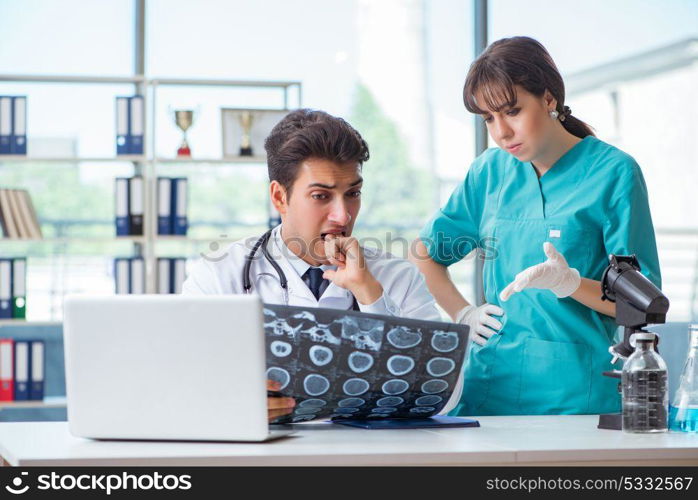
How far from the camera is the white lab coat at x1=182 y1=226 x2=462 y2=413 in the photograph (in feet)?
6.20

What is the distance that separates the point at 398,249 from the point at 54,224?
1.81 metres

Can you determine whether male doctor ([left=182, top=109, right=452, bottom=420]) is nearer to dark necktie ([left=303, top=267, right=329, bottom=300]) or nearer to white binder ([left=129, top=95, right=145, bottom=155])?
dark necktie ([left=303, top=267, right=329, bottom=300])

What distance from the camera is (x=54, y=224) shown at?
4652 millimetres

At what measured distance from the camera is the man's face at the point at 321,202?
1905mm

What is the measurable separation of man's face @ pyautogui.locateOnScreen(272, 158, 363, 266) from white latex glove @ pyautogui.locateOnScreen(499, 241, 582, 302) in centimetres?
36

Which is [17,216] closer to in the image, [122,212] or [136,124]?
[122,212]

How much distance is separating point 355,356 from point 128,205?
3109 mm

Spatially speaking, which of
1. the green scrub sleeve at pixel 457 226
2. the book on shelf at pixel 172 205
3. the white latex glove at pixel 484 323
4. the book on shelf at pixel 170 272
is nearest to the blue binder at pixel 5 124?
the book on shelf at pixel 172 205

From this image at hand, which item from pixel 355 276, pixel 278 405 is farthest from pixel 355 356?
pixel 355 276

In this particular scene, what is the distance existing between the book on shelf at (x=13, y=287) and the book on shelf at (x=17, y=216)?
141mm

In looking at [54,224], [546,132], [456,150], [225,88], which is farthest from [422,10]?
[546,132]

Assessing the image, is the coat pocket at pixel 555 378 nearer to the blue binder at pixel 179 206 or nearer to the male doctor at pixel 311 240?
the male doctor at pixel 311 240

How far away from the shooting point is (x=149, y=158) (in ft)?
14.4
